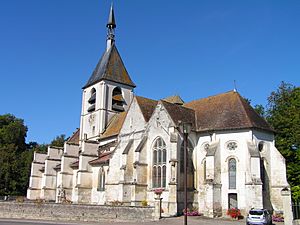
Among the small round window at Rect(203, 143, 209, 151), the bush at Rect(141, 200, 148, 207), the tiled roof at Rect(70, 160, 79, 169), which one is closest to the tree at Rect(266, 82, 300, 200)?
the small round window at Rect(203, 143, 209, 151)

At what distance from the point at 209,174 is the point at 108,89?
2302cm

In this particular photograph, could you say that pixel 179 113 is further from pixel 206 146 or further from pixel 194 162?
pixel 194 162

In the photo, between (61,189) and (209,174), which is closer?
(209,174)

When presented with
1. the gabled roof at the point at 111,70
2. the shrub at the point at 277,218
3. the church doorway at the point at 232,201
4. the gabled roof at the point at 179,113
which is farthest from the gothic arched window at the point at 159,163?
the gabled roof at the point at 111,70

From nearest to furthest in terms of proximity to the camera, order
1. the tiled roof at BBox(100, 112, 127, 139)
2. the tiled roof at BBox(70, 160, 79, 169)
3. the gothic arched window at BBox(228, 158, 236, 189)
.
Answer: the gothic arched window at BBox(228, 158, 236, 189) → the tiled roof at BBox(70, 160, 79, 169) → the tiled roof at BBox(100, 112, 127, 139)

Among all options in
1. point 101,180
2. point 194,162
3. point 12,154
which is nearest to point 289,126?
point 194,162

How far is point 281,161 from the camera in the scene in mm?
32531

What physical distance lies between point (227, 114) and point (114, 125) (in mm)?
17223

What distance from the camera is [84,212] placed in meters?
28.3

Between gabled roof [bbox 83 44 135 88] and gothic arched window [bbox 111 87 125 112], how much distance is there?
135 cm

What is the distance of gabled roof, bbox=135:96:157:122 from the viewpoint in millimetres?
37188

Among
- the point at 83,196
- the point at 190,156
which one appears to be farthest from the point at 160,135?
the point at 83,196

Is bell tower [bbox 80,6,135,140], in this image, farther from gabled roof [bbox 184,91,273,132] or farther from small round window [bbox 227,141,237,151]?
small round window [bbox 227,141,237,151]

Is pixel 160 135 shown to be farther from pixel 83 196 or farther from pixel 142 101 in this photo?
pixel 83 196
